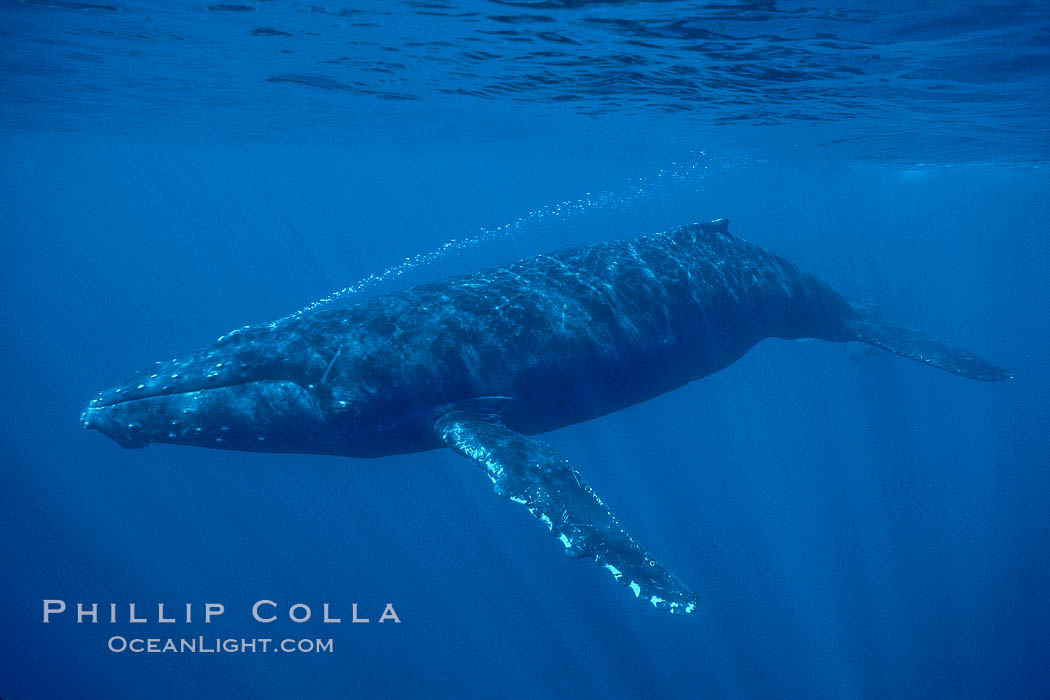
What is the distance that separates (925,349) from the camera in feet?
43.2

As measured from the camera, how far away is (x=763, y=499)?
→ 24969 millimetres

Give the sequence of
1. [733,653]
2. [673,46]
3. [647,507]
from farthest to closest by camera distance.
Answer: [647,507]
[733,653]
[673,46]

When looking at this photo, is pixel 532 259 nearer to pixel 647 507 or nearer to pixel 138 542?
pixel 647 507

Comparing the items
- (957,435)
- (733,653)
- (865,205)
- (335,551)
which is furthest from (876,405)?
(865,205)

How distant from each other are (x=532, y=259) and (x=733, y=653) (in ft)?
46.7

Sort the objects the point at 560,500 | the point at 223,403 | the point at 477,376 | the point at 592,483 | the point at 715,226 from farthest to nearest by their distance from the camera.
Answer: the point at 592,483 → the point at 715,226 → the point at 477,376 → the point at 223,403 → the point at 560,500

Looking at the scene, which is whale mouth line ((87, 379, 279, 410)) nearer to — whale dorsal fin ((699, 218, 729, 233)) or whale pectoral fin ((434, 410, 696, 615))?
whale pectoral fin ((434, 410, 696, 615))

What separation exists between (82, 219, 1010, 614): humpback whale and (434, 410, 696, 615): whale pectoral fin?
0.07 feet

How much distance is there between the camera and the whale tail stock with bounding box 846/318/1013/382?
1247 centimetres

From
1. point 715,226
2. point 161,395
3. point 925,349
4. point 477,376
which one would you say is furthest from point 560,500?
point 925,349

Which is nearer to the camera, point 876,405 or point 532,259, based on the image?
point 532,259

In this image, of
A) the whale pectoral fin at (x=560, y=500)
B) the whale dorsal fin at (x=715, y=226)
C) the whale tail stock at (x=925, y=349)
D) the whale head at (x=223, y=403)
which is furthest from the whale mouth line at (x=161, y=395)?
the whale tail stock at (x=925, y=349)

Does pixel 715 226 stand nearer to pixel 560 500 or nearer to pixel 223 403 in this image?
pixel 560 500

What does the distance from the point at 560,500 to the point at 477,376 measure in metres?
2.16
